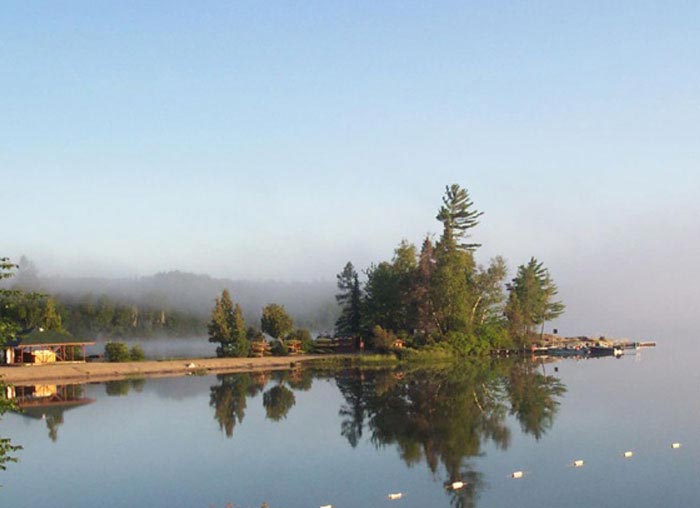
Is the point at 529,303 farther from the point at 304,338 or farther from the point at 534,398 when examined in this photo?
the point at 534,398

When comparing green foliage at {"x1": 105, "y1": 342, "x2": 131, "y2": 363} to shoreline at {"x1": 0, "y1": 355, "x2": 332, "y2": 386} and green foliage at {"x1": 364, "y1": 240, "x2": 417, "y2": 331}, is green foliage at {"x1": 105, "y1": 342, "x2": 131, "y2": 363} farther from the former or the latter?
green foliage at {"x1": 364, "y1": 240, "x2": 417, "y2": 331}

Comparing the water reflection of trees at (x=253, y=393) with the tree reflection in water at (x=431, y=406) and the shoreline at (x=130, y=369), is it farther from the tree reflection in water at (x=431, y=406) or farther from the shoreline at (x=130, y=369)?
the shoreline at (x=130, y=369)

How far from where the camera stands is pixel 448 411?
36125mm

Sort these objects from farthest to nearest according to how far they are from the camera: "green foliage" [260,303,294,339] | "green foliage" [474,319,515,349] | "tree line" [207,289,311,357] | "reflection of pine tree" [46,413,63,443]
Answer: "green foliage" [474,319,515,349] → "green foliage" [260,303,294,339] → "tree line" [207,289,311,357] → "reflection of pine tree" [46,413,63,443]

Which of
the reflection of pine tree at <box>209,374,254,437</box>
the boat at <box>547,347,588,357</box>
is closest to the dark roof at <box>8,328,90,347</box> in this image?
the reflection of pine tree at <box>209,374,254,437</box>

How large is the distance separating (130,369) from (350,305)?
29.8 metres

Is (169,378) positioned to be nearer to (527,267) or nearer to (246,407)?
(246,407)

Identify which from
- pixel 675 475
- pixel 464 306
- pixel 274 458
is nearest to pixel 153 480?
pixel 274 458

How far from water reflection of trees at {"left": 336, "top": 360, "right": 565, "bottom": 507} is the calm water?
0.10 metres

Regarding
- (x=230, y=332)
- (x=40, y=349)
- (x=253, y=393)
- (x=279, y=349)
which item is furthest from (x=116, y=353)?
(x=253, y=393)

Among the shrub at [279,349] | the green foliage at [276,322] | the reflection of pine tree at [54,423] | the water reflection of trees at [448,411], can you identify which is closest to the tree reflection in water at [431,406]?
the water reflection of trees at [448,411]

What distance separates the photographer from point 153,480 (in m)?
22.5

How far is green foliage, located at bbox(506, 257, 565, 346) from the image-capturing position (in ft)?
290

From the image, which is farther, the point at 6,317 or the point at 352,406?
the point at 352,406
